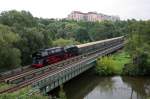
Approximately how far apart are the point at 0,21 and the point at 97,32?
83719mm

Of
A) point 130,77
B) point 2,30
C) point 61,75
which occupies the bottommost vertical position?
point 130,77

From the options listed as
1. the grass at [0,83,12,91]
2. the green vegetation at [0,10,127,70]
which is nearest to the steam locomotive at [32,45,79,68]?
the green vegetation at [0,10,127,70]

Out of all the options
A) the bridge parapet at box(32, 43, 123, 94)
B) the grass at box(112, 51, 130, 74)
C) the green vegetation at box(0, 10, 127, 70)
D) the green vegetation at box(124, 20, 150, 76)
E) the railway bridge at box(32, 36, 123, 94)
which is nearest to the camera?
the bridge parapet at box(32, 43, 123, 94)

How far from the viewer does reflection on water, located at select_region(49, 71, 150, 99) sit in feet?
152

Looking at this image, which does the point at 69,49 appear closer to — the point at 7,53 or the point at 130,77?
the point at 130,77

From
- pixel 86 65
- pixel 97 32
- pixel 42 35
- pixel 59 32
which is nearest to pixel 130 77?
pixel 86 65

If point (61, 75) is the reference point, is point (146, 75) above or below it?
below

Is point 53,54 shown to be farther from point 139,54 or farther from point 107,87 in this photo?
point 139,54

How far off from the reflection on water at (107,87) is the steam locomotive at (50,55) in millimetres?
5244

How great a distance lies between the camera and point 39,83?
34625mm

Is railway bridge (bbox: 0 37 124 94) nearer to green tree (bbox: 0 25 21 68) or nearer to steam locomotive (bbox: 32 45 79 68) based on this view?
green tree (bbox: 0 25 21 68)

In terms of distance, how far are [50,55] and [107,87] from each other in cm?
1186

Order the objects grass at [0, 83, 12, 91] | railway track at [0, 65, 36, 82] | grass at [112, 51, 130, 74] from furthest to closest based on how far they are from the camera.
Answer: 1. grass at [112, 51, 130, 74]
2. railway track at [0, 65, 36, 82]
3. grass at [0, 83, 12, 91]

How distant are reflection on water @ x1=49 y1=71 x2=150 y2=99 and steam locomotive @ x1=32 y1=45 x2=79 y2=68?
5244mm
